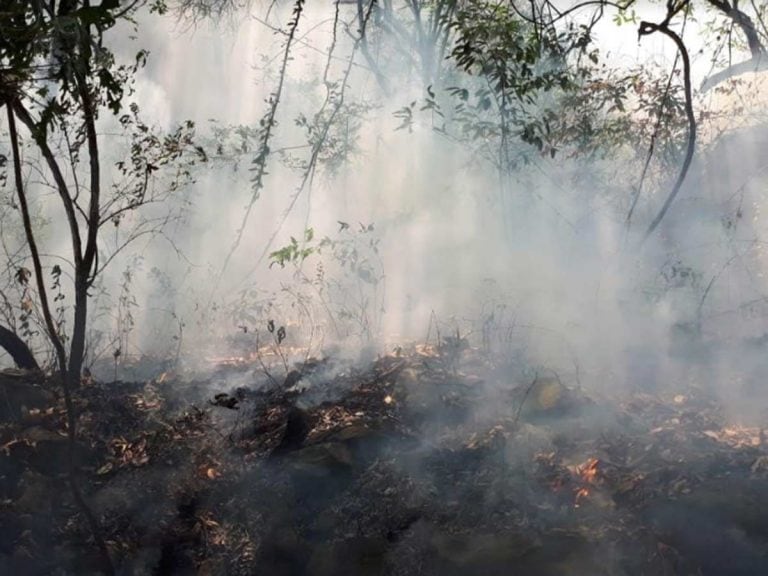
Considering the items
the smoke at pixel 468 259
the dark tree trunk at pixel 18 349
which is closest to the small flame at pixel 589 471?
the smoke at pixel 468 259

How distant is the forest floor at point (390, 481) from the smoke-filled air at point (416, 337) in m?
0.02

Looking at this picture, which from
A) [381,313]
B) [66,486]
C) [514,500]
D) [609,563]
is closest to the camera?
[609,563]

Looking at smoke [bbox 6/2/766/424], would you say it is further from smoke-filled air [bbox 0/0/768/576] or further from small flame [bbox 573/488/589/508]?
small flame [bbox 573/488/589/508]

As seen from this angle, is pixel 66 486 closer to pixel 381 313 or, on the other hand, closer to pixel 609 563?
pixel 609 563

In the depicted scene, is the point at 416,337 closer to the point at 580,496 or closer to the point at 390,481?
the point at 390,481

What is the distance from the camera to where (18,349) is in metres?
5.53

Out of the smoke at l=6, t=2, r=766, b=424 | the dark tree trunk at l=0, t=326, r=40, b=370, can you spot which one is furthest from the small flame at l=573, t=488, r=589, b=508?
the dark tree trunk at l=0, t=326, r=40, b=370

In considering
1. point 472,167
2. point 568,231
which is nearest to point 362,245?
point 472,167

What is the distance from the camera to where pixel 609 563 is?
144 inches

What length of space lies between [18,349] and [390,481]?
3134 mm

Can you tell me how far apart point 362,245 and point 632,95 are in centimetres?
399

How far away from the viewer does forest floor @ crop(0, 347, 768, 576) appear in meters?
3.83

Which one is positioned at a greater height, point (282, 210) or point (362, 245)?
point (282, 210)

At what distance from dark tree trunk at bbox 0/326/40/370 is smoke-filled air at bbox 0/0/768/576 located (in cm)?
2
